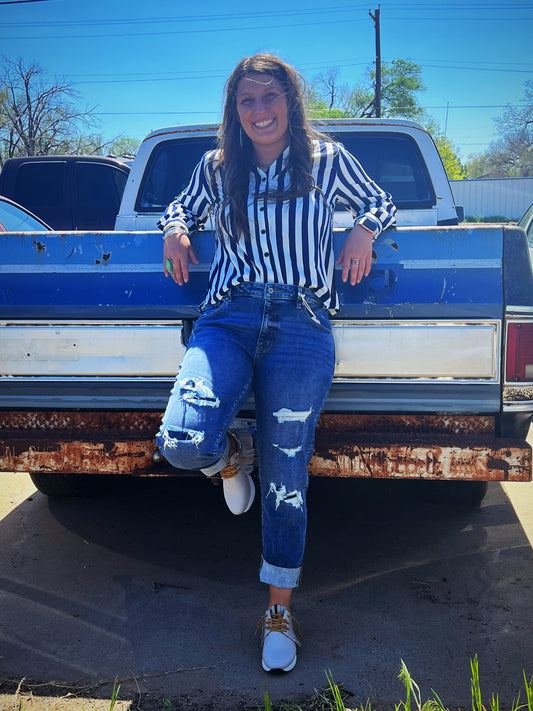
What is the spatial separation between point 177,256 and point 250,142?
553 millimetres

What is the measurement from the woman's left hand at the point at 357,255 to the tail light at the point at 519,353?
55 cm

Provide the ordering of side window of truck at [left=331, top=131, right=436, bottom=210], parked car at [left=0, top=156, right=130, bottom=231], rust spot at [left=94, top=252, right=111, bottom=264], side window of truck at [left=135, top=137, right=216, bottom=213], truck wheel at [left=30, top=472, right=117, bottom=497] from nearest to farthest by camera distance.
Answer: rust spot at [left=94, top=252, right=111, bottom=264]
truck wheel at [left=30, top=472, right=117, bottom=497]
side window of truck at [left=331, top=131, right=436, bottom=210]
side window of truck at [left=135, top=137, right=216, bottom=213]
parked car at [left=0, top=156, right=130, bottom=231]

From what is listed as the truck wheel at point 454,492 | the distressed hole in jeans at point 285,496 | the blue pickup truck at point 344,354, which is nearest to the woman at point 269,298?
the distressed hole in jeans at point 285,496

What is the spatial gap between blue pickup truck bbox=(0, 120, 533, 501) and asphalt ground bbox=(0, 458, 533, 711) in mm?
533

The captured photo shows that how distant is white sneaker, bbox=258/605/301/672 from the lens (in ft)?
7.30

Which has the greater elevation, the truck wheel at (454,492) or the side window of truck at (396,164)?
the side window of truck at (396,164)

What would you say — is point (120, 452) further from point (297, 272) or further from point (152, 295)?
point (297, 272)

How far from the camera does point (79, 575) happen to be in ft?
9.63

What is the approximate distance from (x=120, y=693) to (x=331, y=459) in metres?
1.03

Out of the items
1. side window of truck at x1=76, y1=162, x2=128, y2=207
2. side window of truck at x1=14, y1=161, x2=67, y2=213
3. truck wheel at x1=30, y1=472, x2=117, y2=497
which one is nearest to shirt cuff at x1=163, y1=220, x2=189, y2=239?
truck wheel at x1=30, y1=472, x2=117, y2=497

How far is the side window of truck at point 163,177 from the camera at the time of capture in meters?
4.25

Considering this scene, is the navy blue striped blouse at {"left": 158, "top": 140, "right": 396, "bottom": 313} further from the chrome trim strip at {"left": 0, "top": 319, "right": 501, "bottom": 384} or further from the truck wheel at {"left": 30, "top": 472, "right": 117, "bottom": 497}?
the truck wheel at {"left": 30, "top": 472, "right": 117, "bottom": 497}

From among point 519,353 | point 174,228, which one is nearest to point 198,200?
point 174,228

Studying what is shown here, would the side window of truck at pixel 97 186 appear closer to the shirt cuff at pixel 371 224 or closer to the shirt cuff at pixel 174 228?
the shirt cuff at pixel 174 228
